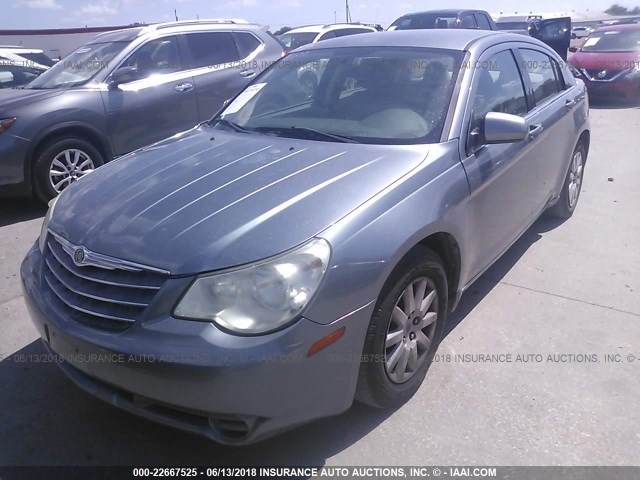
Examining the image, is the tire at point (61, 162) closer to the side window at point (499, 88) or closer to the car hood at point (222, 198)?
the car hood at point (222, 198)

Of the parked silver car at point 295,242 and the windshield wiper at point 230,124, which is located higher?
the windshield wiper at point 230,124

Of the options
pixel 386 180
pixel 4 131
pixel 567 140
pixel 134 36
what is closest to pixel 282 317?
pixel 386 180

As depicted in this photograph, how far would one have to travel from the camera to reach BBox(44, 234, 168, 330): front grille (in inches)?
87.9

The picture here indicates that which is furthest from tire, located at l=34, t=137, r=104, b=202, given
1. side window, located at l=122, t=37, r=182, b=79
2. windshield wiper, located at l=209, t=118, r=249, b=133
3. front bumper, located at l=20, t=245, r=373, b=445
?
front bumper, located at l=20, t=245, r=373, b=445

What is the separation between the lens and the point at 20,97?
584 centimetres

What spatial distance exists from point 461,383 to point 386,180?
117 centimetres

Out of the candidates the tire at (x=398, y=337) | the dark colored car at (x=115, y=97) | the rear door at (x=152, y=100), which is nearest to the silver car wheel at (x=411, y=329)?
the tire at (x=398, y=337)

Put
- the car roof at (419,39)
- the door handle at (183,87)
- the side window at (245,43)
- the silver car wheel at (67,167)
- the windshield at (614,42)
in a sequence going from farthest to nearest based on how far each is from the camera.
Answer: the windshield at (614,42), the side window at (245,43), the door handle at (183,87), the silver car wheel at (67,167), the car roof at (419,39)

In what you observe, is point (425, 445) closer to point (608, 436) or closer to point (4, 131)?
point (608, 436)

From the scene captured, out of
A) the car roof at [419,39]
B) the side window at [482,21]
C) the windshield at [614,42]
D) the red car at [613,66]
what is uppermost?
the car roof at [419,39]

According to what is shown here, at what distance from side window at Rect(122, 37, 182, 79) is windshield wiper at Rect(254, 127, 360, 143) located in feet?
11.6

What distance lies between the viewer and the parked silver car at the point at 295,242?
2.15 m

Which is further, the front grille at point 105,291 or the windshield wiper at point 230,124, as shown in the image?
the windshield wiper at point 230,124

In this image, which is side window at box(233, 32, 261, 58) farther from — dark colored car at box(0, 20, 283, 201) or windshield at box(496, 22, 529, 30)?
windshield at box(496, 22, 529, 30)
